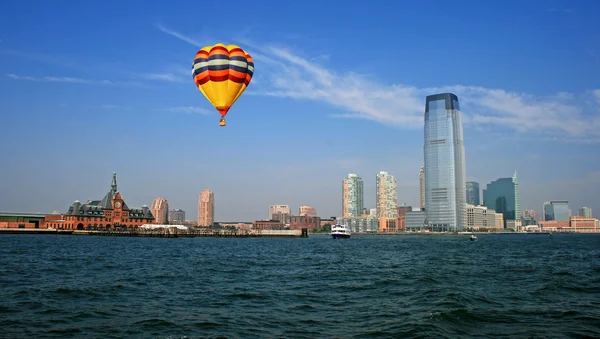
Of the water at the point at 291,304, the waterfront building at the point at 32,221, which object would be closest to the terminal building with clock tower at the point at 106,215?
the waterfront building at the point at 32,221

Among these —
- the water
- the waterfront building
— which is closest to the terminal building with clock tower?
the waterfront building

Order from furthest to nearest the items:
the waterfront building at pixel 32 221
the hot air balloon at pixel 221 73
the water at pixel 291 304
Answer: the waterfront building at pixel 32 221, the hot air balloon at pixel 221 73, the water at pixel 291 304

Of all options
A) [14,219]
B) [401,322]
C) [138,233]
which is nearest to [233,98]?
[401,322]

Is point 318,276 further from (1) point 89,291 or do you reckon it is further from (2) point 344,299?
(1) point 89,291

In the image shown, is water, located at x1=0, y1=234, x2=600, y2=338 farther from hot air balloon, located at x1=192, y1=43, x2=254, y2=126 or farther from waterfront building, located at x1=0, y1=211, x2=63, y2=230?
waterfront building, located at x1=0, y1=211, x2=63, y2=230

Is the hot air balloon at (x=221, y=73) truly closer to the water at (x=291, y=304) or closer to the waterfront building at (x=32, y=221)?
the water at (x=291, y=304)

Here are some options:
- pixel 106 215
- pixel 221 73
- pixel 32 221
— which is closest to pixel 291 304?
pixel 221 73
